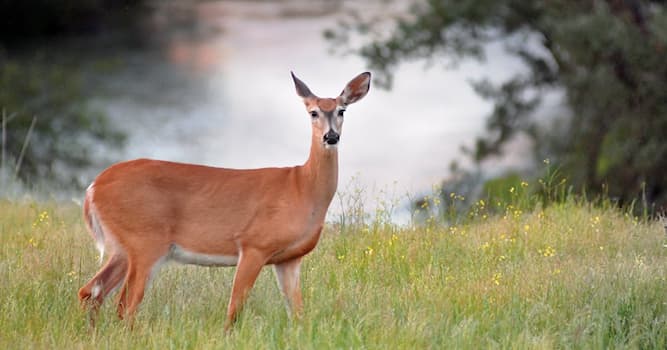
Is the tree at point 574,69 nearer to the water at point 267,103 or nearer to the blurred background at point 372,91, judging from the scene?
the blurred background at point 372,91

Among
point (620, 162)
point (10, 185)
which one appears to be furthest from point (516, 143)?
point (10, 185)

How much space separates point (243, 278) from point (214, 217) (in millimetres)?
414

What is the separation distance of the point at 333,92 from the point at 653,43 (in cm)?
1092

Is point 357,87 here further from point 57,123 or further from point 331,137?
point 57,123

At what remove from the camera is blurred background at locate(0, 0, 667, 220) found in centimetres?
1506

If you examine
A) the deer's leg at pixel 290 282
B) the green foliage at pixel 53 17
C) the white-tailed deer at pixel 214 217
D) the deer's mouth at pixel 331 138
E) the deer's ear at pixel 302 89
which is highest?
the green foliage at pixel 53 17

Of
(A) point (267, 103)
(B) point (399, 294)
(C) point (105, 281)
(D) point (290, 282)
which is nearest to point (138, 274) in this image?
(C) point (105, 281)

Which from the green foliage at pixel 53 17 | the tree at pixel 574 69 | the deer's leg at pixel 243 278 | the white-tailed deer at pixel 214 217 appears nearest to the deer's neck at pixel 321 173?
the white-tailed deer at pixel 214 217

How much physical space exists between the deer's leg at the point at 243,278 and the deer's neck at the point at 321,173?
1.67 ft

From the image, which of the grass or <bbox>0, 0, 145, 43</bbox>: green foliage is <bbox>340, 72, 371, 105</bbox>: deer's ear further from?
<bbox>0, 0, 145, 43</bbox>: green foliage

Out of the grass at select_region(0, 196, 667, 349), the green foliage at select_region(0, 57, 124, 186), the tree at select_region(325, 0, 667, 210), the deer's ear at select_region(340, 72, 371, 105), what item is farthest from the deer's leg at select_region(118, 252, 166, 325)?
the green foliage at select_region(0, 57, 124, 186)

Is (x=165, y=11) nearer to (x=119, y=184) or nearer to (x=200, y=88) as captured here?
(x=200, y=88)

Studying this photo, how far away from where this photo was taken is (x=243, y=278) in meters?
6.21

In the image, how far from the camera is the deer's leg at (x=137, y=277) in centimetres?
623
